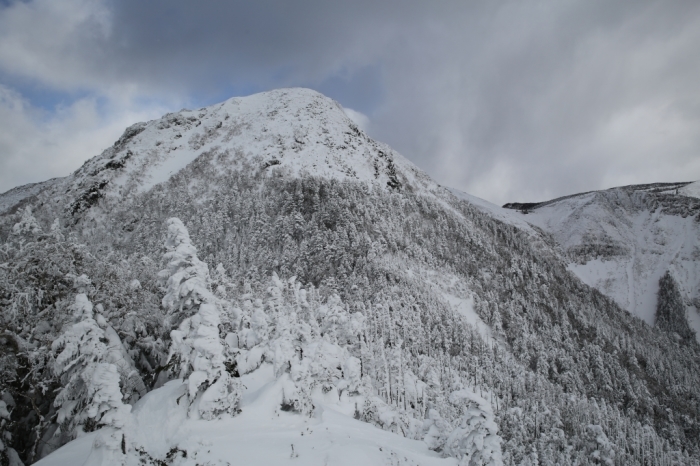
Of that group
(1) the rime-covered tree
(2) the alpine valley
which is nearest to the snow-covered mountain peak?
(2) the alpine valley

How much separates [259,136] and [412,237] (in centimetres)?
8591

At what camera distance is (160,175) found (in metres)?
141

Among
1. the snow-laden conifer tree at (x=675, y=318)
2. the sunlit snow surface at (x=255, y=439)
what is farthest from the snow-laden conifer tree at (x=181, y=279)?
the snow-laden conifer tree at (x=675, y=318)

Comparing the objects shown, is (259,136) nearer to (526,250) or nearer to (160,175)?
(160,175)

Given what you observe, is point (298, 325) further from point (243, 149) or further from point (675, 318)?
point (675, 318)

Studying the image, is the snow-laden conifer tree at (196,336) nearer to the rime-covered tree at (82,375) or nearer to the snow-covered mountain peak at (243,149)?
the rime-covered tree at (82,375)

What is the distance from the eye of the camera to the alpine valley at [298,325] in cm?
1255

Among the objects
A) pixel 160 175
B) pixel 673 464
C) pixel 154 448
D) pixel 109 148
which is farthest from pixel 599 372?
pixel 109 148

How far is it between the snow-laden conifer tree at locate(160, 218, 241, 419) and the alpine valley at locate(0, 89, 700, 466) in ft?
0.27

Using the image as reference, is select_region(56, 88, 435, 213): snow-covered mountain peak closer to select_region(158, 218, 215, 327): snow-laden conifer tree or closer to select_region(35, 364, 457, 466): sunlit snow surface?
select_region(158, 218, 215, 327): snow-laden conifer tree

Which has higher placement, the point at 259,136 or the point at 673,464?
the point at 259,136

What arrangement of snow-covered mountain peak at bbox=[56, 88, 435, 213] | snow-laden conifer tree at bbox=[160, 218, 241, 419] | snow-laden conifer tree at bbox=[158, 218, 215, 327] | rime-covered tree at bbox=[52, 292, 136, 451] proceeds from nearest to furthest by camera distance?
rime-covered tree at bbox=[52, 292, 136, 451] → snow-laden conifer tree at bbox=[160, 218, 241, 419] → snow-laden conifer tree at bbox=[158, 218, 215, 327] → snow-covered mountain peak at bbox=[56, 88, 435, 213]

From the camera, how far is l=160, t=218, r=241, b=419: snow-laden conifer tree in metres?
12.5

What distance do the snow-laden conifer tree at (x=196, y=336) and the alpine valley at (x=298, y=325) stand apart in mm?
82
